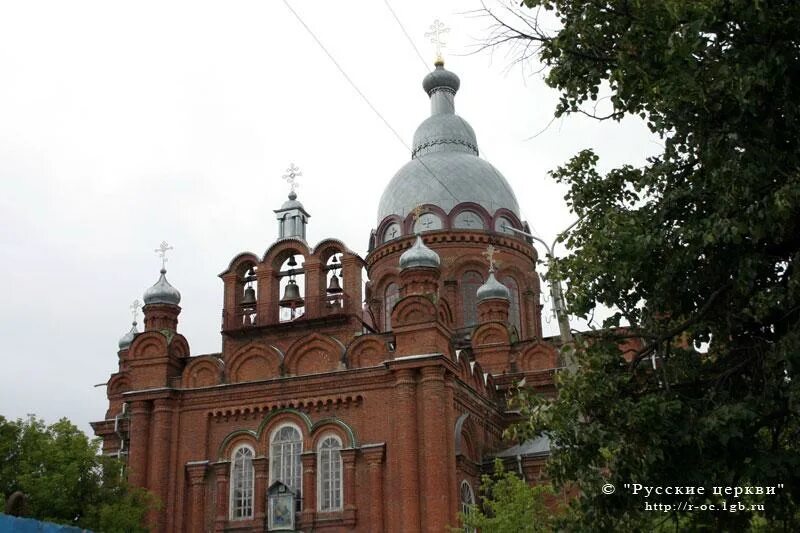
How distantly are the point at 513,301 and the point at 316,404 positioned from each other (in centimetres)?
1066

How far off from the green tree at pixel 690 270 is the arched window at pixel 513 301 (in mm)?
19764

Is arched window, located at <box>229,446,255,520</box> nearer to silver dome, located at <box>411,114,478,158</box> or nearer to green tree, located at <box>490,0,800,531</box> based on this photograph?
green tree, located at <box>490,0,800,531</box>

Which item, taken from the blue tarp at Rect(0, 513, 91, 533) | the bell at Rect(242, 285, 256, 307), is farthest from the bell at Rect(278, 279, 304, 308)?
the blue tarp at Rect(0, 513, 91, 533)

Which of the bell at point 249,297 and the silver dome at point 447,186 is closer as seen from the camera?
the bell at point 249,297

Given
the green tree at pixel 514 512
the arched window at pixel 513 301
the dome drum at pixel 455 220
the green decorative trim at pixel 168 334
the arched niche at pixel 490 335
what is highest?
the dome drum at pixel 455 220

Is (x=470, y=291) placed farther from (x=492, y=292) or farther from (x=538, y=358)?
(x=538, y=358)

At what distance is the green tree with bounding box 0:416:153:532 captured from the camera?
18672mm

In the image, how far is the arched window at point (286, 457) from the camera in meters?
21.5

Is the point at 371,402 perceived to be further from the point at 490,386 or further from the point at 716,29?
the point at 716,29

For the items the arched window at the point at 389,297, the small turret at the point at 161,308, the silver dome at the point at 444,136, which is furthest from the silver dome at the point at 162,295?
the silver dome at the point at 444,136

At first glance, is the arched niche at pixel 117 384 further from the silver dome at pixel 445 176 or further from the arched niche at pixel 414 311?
the arched niche at pixel 414 311

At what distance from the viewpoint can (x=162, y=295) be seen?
24.3 meters

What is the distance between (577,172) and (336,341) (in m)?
12.0

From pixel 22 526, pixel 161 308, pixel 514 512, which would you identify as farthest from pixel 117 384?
pixel 22 526
